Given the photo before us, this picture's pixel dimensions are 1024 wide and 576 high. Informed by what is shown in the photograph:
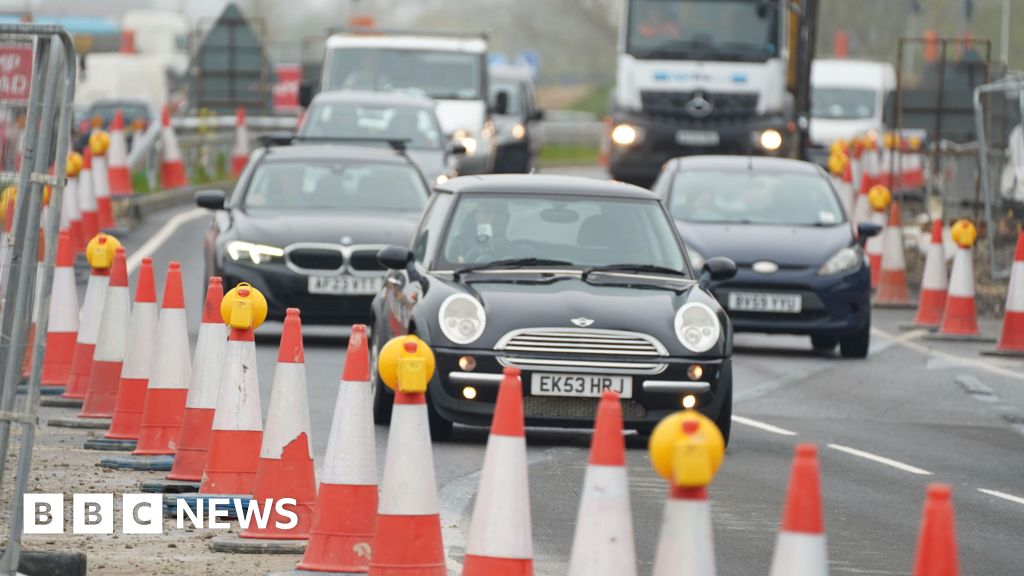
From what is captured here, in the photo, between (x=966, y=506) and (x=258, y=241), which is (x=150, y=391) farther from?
(x=258, y=241)

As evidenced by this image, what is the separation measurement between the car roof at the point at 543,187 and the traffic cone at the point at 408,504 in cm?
554

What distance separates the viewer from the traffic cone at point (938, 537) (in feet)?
16.6

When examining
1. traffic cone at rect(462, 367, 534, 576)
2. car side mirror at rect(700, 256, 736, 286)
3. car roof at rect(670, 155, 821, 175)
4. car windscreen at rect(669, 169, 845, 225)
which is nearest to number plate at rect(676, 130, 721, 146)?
car roof at rect(670, 155, 821, 175)

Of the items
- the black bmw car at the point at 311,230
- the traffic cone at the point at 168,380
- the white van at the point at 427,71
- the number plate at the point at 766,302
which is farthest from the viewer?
the white van at the point at 427,71

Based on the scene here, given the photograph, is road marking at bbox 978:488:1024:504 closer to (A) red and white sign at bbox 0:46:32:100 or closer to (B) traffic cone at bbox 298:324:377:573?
(B) traffic cone at bbox 298:324:377:573

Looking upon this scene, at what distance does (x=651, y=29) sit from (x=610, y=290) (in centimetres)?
1903

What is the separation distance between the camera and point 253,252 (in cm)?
1680

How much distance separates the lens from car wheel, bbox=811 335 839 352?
709 inches

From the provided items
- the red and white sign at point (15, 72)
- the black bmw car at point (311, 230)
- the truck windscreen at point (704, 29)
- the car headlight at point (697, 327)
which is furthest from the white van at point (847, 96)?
the red and white sign at point (15, 72)

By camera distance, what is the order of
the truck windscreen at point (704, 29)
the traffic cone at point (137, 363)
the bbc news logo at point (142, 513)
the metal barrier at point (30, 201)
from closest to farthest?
1. the metal barrier at point (30, 201)
2. the bbc news logo at point (142, 513)
3. the traffic cone at point (137, 363)
4. the truck windscreen at point (704, 29)

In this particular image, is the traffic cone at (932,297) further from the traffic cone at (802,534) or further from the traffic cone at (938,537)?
the traffic cone at (938,537)

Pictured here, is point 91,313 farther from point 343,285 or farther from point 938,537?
point 938,537

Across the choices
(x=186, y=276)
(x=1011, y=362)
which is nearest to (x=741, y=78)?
(x=186, y=276)

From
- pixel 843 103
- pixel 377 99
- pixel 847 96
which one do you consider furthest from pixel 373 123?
pixel 847 96
